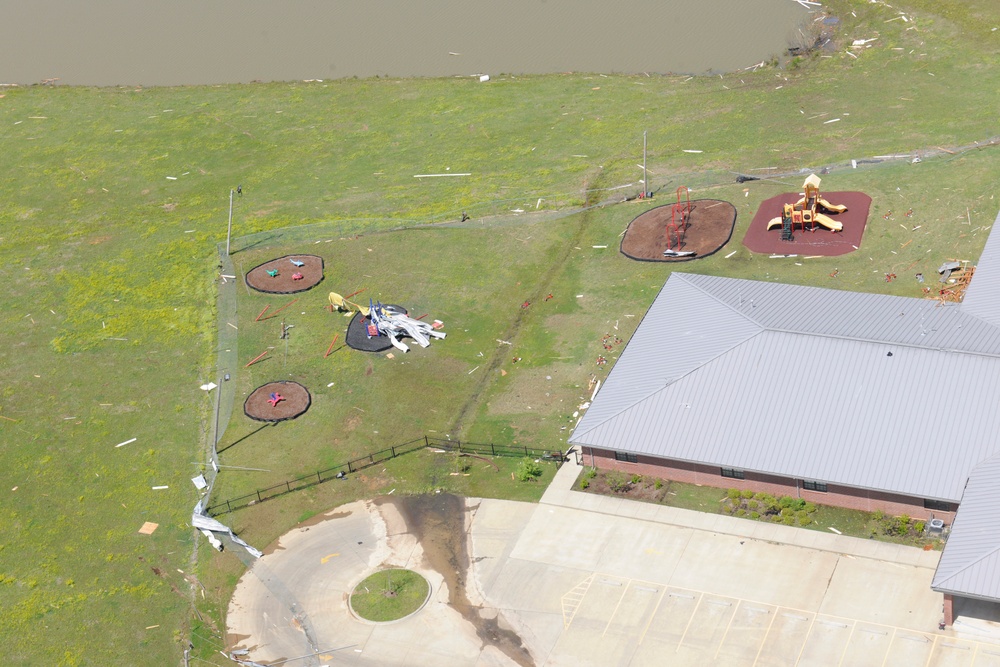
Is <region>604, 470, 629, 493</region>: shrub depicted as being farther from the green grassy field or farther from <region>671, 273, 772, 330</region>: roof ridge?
<region>671, 273, 772, 330</region>: roof ridge

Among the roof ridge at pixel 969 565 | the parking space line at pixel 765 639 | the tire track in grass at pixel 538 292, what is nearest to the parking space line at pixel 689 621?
the parking space line at pixel 765 639

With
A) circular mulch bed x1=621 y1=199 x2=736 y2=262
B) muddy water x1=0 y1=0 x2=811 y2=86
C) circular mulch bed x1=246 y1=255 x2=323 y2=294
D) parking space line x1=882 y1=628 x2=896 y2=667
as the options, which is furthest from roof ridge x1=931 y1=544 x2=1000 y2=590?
muddy water x1=0 y1=0 x2=811 y2=86

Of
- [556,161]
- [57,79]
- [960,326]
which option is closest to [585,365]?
[960,326]

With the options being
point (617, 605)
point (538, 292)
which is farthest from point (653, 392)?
point (538, 292)

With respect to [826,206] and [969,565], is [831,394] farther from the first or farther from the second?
[826,206]

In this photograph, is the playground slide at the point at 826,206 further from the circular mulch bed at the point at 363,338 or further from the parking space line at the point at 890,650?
the parking space line at the point at 890,650

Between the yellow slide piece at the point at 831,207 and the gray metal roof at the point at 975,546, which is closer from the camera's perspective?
the gray metal roof at the point at 975,546

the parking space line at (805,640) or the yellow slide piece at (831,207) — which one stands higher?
the yellow slide piece at (831,207)
